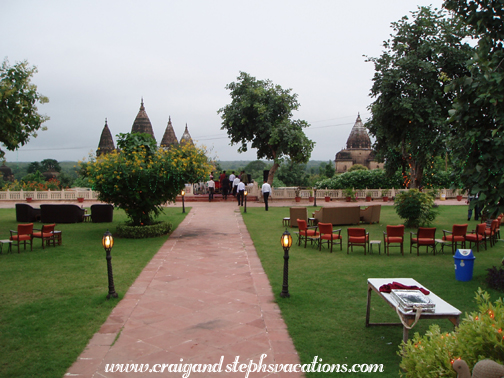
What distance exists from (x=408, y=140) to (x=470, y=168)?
12.8 m

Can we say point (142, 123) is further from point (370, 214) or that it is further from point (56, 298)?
point (56, 298)

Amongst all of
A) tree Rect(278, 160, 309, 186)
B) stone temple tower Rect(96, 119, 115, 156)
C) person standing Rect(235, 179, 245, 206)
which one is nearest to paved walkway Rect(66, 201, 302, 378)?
person standing Rect(235, 179, 245, 206)

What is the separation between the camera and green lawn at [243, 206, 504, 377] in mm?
5320

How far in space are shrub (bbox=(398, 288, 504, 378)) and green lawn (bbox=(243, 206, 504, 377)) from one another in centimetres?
160

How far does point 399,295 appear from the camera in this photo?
5.08 m

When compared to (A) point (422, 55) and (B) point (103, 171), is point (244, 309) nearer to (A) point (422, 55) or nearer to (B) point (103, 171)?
(B) point (103, 171)

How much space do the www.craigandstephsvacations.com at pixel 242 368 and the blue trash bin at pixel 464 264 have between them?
14.8 ft

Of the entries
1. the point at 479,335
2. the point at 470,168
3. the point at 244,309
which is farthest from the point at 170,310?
the point at 470,168

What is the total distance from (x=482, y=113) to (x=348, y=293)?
408cm

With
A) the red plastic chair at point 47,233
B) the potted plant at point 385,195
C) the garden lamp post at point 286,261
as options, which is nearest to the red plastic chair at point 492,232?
the garden lamp post at point 286,261

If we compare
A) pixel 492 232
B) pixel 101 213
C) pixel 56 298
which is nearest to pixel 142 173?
pixel 101 213

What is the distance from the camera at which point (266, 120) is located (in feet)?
99.1

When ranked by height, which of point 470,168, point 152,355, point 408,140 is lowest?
point 152,355

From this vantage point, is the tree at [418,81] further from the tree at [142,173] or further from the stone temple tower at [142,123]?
the stone temple tower at [142,123]
